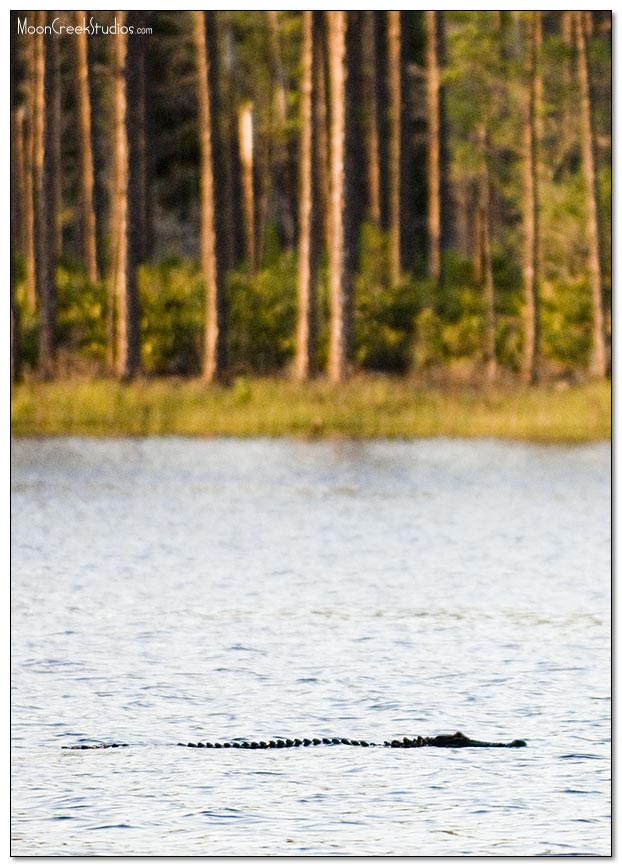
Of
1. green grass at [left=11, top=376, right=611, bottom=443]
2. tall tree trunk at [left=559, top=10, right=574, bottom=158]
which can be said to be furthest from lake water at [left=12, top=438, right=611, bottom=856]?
tall tree trunk at [left=559, top=10, right=574, bottom=158]

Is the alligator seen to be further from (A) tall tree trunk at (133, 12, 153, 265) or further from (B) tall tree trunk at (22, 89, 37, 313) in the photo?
(A) tall tree trunk at (133, 12, 153, 265)

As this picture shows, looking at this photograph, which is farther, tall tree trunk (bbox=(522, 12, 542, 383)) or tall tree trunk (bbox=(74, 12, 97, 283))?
tall tree trunk (bbox=(74, 12, 97, 283))

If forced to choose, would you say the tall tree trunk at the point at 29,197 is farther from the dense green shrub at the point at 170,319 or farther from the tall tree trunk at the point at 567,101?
the tall tree trunk at the point at 567,101

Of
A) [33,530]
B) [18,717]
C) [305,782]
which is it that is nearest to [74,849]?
[305,782]

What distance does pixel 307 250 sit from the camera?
138ft

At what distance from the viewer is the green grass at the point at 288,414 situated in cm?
3647

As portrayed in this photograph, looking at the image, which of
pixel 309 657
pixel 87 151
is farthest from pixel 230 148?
pixel 309 657

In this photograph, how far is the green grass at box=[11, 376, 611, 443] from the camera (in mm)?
36469

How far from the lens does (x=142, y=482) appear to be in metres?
31.2

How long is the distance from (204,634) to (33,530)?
762 centimetres

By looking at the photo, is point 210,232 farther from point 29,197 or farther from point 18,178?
point 18,178

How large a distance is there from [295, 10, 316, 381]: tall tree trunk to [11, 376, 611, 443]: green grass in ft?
11.6

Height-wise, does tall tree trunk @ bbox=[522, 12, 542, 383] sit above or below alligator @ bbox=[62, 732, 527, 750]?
above

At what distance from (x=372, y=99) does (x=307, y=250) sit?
14.7 m
